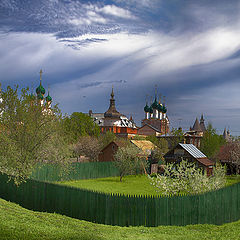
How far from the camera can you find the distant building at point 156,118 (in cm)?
11088

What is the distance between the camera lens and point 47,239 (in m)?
10.2

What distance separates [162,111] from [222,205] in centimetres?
10853

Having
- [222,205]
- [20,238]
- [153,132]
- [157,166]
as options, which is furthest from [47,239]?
[153,132]

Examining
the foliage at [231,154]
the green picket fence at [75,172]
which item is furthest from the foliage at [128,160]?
the foliage at [231,154]

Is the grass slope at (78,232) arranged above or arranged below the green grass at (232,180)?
below

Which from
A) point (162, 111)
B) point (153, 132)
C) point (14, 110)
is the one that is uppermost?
point (162, 111)

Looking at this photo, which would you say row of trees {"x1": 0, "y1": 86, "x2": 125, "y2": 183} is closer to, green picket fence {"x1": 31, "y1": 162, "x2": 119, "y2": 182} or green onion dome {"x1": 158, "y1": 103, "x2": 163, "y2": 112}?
green picket fence {"x1": 31, "y1": 162, "x2": 119, "y2": 182}

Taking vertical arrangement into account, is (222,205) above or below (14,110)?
below

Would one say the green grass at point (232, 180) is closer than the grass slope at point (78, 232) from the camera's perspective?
No

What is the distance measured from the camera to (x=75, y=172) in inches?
1432

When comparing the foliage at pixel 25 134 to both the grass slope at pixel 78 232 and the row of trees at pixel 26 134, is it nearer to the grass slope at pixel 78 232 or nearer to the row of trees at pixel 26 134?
the row of trees at pixel 26 134

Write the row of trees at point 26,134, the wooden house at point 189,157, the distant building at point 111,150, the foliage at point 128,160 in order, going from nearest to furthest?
the row of trees at point 26,134
the foliage at point 128,160
the wooden house at point 189,157
the distant building at point 111,150

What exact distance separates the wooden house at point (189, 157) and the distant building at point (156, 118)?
66.4 metres

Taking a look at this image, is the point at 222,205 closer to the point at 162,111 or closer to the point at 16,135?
the point at 16,135
